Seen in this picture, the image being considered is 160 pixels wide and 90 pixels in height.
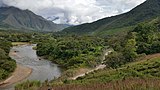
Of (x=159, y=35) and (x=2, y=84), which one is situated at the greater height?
(x=159, y=35)

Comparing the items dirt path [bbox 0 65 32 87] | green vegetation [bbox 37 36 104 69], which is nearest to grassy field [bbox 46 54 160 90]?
dirt path [bbox 0 65 32 87]

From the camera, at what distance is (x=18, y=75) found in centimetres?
7781

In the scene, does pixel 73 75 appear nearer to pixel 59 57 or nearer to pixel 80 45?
pixel 59 57

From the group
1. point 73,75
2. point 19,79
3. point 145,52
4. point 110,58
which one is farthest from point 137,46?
point 19,79

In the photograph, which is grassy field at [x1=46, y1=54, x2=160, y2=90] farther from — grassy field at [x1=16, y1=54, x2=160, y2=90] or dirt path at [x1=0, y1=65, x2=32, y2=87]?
dirt path at [x1=0, y1=65, x2=32, y2=87]

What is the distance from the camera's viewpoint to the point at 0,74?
69812 mm

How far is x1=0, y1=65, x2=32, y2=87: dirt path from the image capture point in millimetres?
68100

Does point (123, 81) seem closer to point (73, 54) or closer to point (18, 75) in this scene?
point (18, 75)

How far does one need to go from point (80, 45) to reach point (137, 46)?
132 ft

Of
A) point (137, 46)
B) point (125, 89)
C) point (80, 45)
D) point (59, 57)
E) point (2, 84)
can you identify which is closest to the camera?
point (125, 89)

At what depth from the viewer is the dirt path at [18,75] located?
6810cm

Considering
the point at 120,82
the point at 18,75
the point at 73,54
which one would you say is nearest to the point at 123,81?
the point at 120,82

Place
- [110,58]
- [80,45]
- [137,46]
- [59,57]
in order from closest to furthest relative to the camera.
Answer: [110,58], [137,46], [59,57], [80,45]

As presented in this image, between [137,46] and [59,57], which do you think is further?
[59,57]
